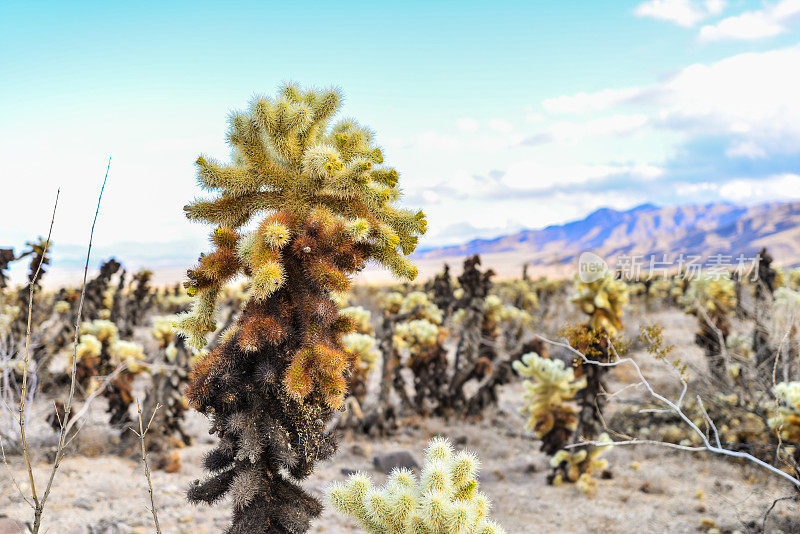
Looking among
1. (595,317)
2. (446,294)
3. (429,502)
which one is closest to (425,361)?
(446,294)

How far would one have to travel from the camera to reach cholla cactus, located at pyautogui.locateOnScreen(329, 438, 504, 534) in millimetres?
2188

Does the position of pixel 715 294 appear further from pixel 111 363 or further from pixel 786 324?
pixel 111 363

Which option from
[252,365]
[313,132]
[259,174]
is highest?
[313,132]

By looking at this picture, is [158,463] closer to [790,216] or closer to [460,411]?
[460,411]

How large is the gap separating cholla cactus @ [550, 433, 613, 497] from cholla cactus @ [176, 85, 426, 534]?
165 inches

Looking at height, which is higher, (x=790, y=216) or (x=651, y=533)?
(x=790, y=216)

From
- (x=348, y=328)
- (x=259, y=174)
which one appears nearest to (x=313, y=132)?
(x=259, y=174)

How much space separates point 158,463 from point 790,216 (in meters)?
162

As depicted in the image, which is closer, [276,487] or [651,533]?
[276,487]

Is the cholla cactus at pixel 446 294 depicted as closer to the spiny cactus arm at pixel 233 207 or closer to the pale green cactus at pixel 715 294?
the pale green cactus at pixel 715 294

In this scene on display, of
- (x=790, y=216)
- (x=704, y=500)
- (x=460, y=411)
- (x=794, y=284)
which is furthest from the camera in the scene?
(x=790, y=216)

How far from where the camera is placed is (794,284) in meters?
13.4

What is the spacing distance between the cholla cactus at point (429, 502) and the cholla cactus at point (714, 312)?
7.30 meters

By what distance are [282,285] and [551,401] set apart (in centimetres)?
470
